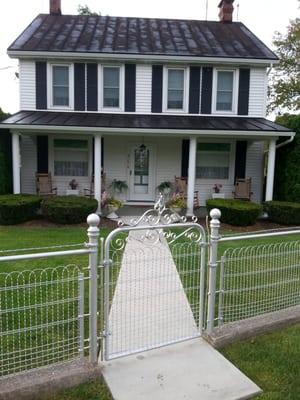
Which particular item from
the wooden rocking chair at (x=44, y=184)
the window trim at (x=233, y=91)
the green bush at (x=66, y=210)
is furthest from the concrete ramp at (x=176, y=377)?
the window trim at (x=233, y=91)

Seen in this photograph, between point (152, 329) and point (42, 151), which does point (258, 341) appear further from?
point (42, 151)

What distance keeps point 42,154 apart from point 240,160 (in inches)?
265

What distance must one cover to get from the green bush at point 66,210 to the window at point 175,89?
15.6 ft

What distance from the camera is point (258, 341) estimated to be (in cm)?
371

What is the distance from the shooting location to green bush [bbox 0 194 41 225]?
948cm

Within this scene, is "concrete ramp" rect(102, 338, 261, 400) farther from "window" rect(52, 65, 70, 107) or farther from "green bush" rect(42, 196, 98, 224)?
"window" rect(52, 65, 70, 107)

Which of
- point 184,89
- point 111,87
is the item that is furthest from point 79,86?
point 184,89

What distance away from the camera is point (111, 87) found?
12.5 m

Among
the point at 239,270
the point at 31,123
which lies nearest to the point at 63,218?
the point at 31,123

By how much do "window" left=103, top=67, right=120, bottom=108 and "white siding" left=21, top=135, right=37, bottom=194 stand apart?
9.11 ft

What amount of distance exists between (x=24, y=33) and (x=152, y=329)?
1253 centimetres

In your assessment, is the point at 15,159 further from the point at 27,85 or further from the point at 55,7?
the point at 55,7

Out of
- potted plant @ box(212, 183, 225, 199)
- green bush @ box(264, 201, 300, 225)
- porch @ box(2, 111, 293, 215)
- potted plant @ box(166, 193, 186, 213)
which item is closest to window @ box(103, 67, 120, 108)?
porch @ box(2, 111, 293, 215)

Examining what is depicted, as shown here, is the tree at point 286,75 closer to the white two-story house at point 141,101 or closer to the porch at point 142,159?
the white two-story house at point 141,101
